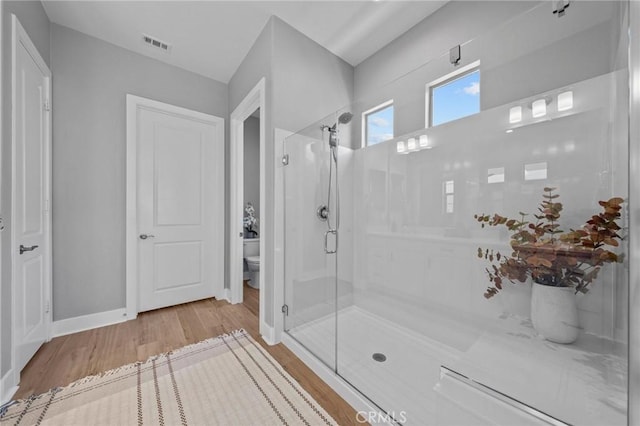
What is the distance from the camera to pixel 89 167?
2.30m

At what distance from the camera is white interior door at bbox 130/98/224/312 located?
2.61 metres

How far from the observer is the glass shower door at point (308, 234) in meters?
2.17

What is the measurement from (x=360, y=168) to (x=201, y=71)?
7.37 ft

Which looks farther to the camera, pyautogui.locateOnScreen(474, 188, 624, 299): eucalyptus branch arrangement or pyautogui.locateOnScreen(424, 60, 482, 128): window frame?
pyautogui.locateOnScreen(424, 60, 482, 128): window frame

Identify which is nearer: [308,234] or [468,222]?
[468,222]

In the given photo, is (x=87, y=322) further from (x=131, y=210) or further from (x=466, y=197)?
(x=466, y=197)

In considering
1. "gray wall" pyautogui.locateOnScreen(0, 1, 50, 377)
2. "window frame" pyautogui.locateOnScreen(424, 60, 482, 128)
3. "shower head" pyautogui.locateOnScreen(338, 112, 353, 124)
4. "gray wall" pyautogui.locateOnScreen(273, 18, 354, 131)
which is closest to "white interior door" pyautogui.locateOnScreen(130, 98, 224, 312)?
"gray wall" pyautogui.locateOnScreen(0, 1, 50, 377)

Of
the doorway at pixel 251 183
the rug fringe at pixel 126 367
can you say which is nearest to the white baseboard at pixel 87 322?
the rug fringe at pixel 126 367

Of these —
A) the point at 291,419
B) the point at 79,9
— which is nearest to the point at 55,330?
the point at 291,419

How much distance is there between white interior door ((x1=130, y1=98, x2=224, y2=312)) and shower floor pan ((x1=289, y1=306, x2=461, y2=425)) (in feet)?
5.05

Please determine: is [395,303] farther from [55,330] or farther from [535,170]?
[55,330]

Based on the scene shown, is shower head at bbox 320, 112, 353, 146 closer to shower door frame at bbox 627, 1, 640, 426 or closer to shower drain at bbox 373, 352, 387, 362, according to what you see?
shower door frame at bbox 627, 1, 640, 426

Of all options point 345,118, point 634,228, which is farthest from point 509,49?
point 634,228

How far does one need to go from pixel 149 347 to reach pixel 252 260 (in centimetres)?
159
